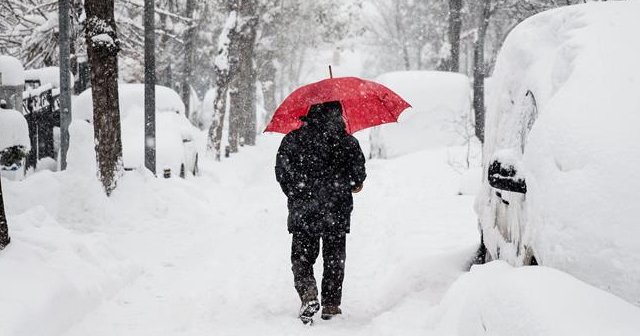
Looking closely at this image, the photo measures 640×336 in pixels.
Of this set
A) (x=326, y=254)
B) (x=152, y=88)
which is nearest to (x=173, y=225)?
(x=152, y=88)

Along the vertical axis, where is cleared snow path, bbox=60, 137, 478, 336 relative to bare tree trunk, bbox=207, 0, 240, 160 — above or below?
below

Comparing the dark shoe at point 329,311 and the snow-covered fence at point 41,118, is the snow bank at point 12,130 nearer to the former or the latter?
the snow-covered fence at point 41,118

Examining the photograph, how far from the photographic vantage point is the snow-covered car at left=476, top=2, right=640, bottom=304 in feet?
9.46

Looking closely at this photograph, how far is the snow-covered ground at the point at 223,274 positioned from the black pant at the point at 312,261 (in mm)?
268

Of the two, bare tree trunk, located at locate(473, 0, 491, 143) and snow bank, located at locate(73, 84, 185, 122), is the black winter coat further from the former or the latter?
bare tree trunk, located at locate(473, 0, 491, 143)

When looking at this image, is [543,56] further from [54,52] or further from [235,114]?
[235,114]

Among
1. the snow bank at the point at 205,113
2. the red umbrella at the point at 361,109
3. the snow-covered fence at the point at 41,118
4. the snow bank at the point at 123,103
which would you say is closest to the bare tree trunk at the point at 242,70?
the snow-covered fence at the point at 41,118

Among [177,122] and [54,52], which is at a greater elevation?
[54,52]

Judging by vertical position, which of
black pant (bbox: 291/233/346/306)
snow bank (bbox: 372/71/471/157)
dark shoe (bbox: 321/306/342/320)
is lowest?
dark shoe (bbox: 321/306/342/320)

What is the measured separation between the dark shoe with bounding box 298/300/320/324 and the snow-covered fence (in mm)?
10659

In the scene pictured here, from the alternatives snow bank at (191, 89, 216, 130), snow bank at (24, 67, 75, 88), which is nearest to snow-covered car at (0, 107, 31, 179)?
snow bank at (24, 67, 75, 88)

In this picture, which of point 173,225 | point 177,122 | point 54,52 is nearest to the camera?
point 173,225

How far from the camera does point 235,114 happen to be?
23.0 metres

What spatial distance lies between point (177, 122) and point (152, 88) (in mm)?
2811
